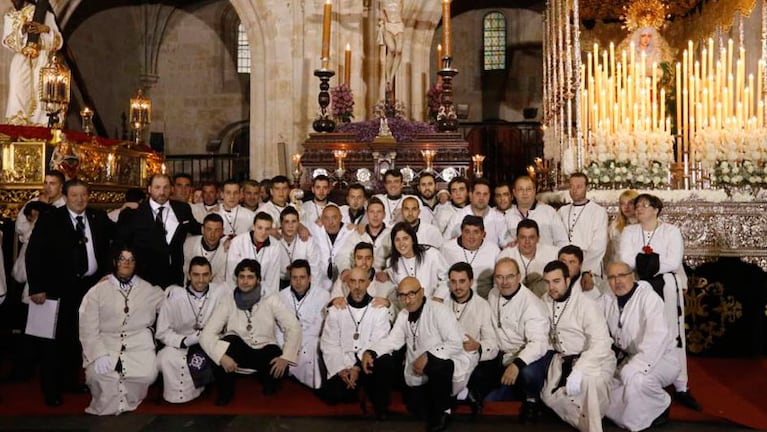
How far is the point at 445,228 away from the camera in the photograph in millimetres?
7410

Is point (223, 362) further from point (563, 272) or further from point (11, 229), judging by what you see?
point (11, 229)

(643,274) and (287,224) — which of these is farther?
(287,224)

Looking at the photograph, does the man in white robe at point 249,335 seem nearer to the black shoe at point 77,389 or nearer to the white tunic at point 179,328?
the white tunic at point 179,328

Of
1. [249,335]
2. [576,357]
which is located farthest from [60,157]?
[576,357]

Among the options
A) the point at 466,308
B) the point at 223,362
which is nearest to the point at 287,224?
the point at 223,362

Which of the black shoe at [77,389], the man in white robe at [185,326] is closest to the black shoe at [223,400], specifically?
the man in white robe at [185,326]

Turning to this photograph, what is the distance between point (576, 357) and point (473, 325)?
31.7 inches

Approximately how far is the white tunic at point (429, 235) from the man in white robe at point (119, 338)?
2465mm

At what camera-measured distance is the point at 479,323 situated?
5.54m

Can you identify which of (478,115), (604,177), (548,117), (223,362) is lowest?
(223,362)

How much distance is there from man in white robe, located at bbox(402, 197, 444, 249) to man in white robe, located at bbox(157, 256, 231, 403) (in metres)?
1.79

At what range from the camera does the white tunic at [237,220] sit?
300 inches

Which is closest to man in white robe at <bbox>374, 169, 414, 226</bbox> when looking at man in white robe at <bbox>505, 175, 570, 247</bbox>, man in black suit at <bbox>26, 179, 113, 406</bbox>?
man in white robe at <bbox>505, 175, 570, 247</bbox>

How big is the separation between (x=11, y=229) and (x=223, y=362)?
401 cm
